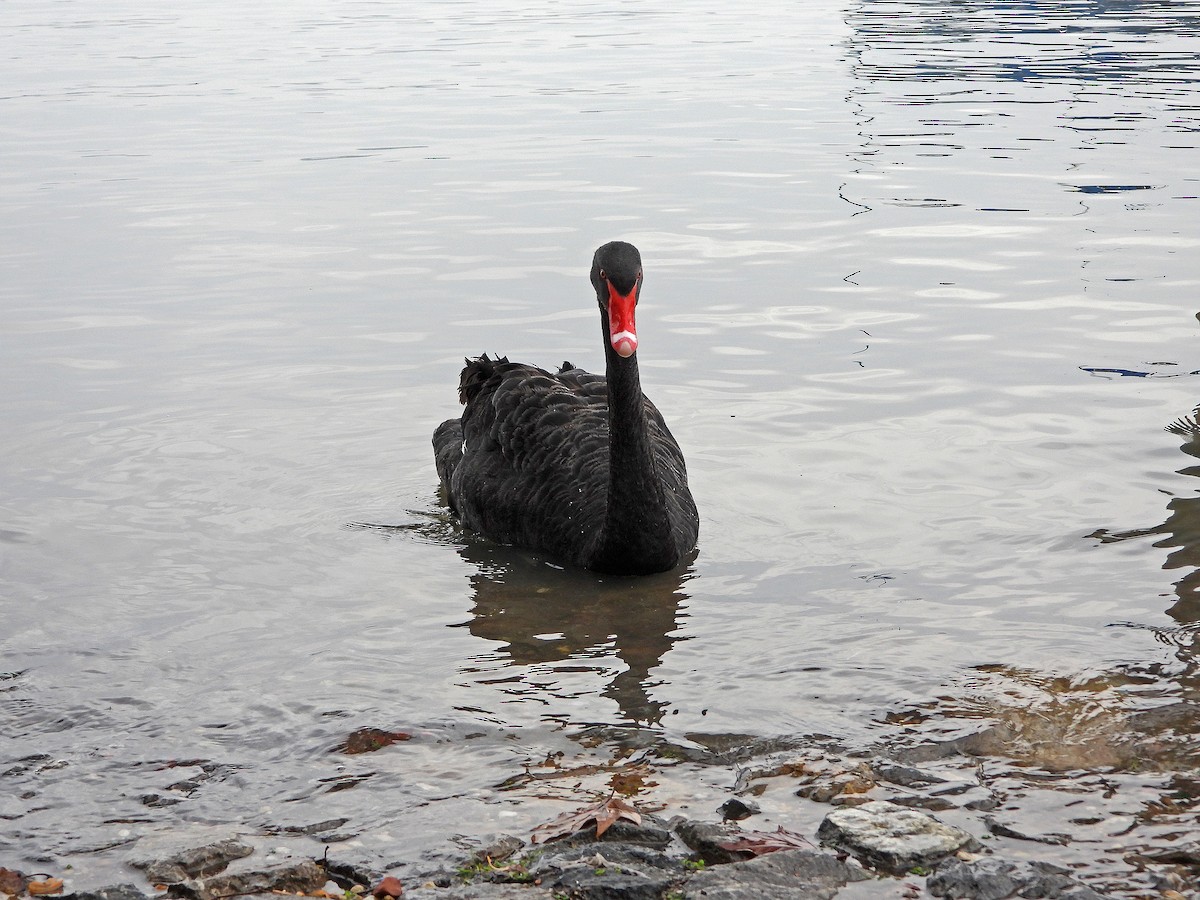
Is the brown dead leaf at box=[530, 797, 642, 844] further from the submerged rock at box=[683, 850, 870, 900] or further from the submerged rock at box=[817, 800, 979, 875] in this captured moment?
the submerged rock at box=[817, 800, 979, 875]

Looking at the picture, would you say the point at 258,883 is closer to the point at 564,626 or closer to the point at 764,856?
the point at 764,856

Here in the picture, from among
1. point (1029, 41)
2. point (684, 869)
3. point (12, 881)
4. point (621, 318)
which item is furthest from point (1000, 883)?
point (1029, 41)

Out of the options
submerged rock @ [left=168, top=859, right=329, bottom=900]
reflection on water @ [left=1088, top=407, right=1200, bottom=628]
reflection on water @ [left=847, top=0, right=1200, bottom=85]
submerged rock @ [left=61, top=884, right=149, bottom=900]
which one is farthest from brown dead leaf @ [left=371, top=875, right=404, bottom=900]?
reflection on water @ [left=847, top=0, right=1200, bottom=85]

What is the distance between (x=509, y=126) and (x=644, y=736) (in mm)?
14450

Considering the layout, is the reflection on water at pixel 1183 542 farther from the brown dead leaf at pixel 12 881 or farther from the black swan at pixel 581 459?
the brown dead leaf at pixel 12 881

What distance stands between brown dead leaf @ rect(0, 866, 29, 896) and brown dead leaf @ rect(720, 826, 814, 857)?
171cm

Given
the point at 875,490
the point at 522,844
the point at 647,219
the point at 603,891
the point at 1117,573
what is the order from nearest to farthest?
the point at 603,891 → the point at 522,844 → the point at 1117,573 → the point at 875,490 → the point at 647,219

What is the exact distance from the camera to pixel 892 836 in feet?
11.6

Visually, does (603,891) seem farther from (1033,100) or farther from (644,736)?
(1033,100)

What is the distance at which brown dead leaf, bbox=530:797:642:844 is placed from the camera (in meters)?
3.64

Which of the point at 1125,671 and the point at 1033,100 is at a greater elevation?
the point at 1033,100

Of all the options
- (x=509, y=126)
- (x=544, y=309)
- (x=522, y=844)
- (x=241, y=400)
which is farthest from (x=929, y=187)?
Result: (x=522, y=844)

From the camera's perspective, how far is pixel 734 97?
19828 millimetres

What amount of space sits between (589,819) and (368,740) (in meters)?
1.08
